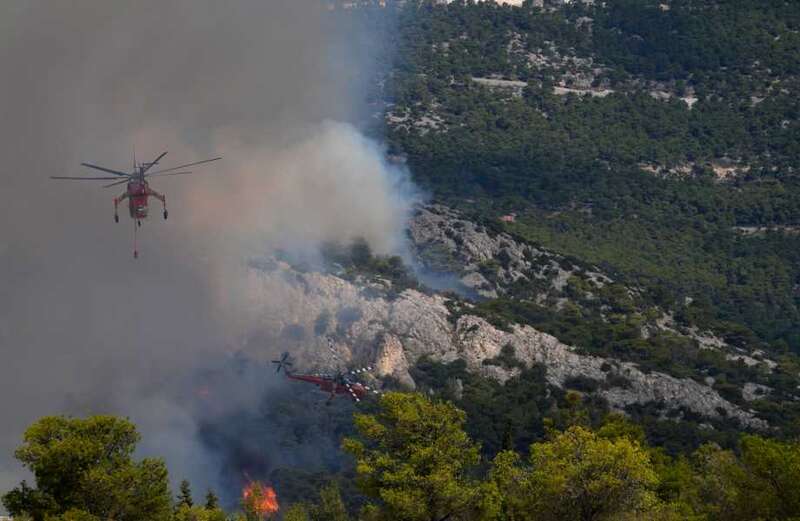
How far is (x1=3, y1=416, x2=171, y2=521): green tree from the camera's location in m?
76.6

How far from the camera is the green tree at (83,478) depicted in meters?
76.6

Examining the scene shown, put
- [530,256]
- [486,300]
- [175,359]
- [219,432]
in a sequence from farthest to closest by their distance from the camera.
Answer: [530,256]
[486,300]
[175,359]
[219,432]

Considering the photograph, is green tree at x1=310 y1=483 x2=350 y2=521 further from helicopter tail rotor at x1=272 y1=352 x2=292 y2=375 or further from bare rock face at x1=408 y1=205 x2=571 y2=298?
bare rock face at x1=408 y1=205 x2=571 y2=298

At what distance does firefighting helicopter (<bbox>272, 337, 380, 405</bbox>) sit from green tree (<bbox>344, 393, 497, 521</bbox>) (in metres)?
52.3

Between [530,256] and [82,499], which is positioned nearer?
[82,499]

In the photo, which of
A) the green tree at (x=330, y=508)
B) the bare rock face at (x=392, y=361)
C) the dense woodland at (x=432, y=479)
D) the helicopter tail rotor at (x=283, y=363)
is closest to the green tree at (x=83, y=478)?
the dense woodland at (x=432, y=479)

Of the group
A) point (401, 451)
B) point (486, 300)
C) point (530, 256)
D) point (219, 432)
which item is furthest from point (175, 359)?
point (401, 451)

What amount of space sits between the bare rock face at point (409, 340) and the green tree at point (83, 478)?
66320mm

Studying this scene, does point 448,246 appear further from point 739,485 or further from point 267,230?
point 739,485

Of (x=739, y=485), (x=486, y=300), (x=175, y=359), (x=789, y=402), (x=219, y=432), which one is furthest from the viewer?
(x=486, y=300)

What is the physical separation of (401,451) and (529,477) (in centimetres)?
617

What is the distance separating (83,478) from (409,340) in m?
73.3

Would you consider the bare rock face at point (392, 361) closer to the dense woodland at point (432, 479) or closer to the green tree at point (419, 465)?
the dense woodland at point (432, 479)

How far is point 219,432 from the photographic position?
137000 mm
